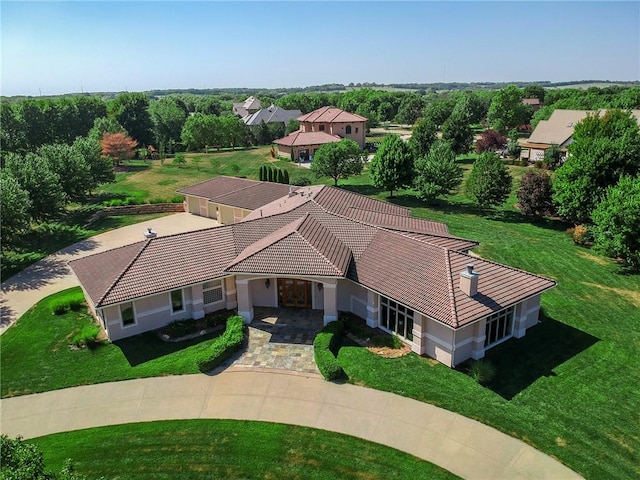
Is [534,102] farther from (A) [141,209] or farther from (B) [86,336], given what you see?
(B) [86,336]

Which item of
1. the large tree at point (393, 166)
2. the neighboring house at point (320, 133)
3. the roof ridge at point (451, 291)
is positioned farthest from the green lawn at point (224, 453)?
the neighboring house at point (320, 133)

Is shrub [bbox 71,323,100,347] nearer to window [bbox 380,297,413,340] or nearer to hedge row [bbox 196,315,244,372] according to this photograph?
hedge row [bbox 196,315,244,372]

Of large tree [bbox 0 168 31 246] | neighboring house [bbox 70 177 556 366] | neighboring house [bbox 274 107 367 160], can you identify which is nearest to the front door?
neighboring house [bbox 70 177 556 366]

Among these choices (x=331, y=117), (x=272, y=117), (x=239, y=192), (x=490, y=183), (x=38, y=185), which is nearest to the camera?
(x=38, y=185)

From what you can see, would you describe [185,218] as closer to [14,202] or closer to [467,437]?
[14,202]

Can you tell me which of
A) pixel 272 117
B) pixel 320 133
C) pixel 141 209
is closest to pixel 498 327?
pixel 141 209

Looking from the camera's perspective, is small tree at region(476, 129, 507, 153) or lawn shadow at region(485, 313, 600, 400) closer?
lawn shadow at region(485, 313, 600, 400)
